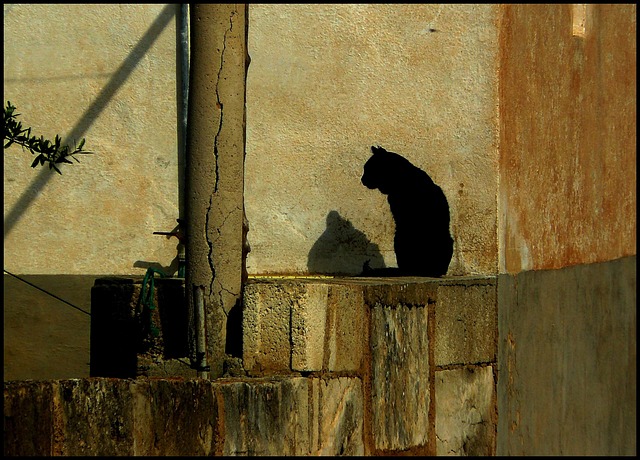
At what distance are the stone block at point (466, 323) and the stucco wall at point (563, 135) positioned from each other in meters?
0.97

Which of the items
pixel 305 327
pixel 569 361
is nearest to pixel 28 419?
pixel 305 327

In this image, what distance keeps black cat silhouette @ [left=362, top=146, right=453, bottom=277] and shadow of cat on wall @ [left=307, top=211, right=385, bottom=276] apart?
0.81 feet

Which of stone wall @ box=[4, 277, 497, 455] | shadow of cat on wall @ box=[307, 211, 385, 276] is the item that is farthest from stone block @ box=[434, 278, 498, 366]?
shadow of cat on wall @ box=[307, 211, 385, 276]

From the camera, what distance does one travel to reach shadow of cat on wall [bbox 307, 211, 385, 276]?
260 inches

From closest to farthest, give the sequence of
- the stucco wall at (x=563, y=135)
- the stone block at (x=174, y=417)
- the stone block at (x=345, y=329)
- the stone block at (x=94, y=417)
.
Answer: the stone block at (x=94, y=417) < the stone block at (x=174, y=417) < the stone block at (x=345, y=329) < the stucco wall at (x=563, y=135)

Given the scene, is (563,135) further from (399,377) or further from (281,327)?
(281,327)

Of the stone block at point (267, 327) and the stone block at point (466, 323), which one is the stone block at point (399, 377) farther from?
the stone block at point (267, 327)

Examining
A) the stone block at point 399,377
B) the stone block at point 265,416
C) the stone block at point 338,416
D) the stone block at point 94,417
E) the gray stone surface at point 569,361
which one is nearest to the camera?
the stone block at point 94,417

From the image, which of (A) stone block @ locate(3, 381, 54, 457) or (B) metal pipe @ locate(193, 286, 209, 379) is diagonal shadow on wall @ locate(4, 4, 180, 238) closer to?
(B) metal pipe @ locate(193, 286, 209, 379)

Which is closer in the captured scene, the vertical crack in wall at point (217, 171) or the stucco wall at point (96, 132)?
the vertical crack in wall at point (217, 171)

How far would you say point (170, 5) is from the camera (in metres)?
6.51

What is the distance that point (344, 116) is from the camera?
21.7 feet

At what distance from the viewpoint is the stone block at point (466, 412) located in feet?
15.8

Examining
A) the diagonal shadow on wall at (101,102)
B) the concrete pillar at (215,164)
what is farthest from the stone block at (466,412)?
the diagonal shadow on wall at (101,102)
